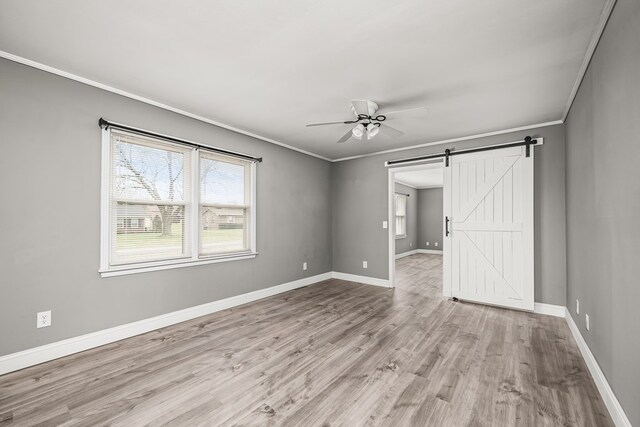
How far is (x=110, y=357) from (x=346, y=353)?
7.07 ft

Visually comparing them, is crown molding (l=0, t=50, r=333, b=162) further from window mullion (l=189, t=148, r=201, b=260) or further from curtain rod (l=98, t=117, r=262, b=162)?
window mullion (l=189, t=148, r=201, b=260)

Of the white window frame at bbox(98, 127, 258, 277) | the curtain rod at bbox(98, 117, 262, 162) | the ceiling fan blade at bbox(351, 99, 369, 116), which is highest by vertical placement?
the ceiling fan blade at bbox(351, 99, 369, 116)

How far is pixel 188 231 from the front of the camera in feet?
11.8

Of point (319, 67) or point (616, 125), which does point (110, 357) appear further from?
point (616, 125)

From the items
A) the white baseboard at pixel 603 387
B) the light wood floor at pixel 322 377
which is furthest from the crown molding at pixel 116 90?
the white baseboard at pixel 603 387

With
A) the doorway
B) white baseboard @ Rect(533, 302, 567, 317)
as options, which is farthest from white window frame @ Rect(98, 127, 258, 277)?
white baseboard @ Rect(533, 302, 567, 317)

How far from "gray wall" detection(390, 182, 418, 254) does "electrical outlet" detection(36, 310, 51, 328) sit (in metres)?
8.29

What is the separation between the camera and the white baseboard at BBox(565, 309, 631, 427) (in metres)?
1.65

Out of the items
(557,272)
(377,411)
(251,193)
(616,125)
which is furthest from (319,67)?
(557,272)

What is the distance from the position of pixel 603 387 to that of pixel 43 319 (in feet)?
14.5

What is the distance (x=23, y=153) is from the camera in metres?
2.38

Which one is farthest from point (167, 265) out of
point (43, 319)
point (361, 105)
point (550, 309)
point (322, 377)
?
point (550, 309)

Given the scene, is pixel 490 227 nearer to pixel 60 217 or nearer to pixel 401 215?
pixel 60 217

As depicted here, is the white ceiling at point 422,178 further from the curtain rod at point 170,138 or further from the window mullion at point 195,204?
the window mullion at point 195,204
